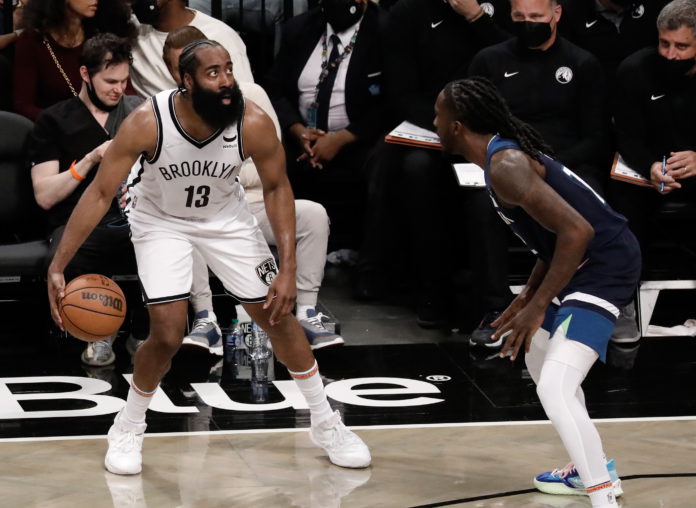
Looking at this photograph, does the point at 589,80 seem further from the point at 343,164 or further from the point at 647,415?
the point at 647,415

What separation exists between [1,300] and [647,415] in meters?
3.72

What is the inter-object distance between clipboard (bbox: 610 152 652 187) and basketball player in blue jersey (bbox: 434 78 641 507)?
7.84 feet

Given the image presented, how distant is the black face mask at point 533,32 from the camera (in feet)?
21.9

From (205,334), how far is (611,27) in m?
3.02

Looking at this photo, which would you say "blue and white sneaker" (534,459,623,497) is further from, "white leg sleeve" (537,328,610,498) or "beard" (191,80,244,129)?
"beard" (191,80,244,129)

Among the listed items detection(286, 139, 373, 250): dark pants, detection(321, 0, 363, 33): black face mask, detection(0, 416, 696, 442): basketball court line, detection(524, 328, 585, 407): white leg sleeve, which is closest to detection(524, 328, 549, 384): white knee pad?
detection(524, 328, 585, 407): white leg sleeve

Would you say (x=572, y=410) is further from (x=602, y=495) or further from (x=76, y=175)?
(x=76, y=175)

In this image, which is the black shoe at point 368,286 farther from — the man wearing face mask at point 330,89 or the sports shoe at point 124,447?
the sports shoe at point 124,447

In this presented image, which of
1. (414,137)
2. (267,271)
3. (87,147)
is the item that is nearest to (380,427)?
(267,271)

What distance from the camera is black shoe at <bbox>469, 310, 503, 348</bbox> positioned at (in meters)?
6.29

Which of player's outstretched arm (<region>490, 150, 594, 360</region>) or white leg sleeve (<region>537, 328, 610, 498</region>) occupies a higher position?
player's outstretched arm (<region>490, 150, 594, 360</region>)

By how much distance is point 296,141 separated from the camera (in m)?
7.31

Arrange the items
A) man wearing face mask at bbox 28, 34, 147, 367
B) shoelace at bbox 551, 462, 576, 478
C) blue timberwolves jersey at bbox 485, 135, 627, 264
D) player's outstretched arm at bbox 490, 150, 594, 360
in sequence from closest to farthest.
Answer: player's outstretched arm at bbox 490, 150, 594, 360
blue timberwolves jersey at bbox 485, 135, 627, 264
shoelace at bbox 551, 462, 576, 478
man wearing face mask at bbox 28, 34, 147, 367

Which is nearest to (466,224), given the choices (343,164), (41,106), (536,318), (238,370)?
(343,164)
